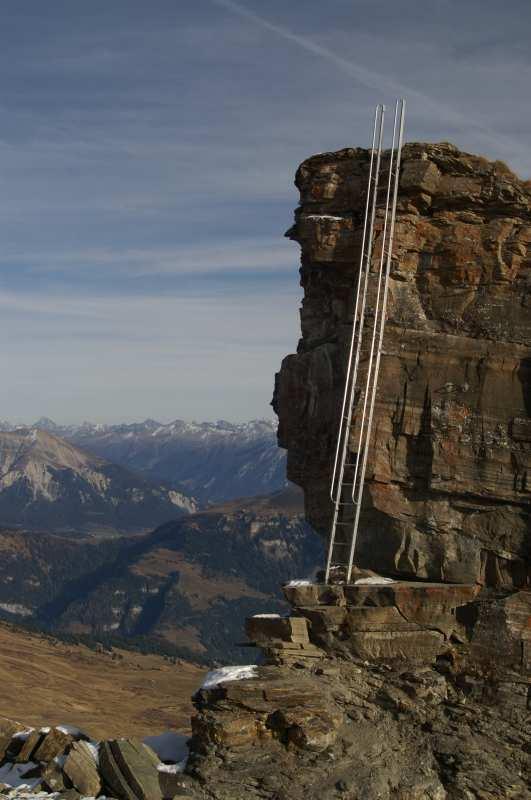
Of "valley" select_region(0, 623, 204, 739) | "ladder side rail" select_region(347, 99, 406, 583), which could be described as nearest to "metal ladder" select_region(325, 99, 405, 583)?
"ladder side rail" select_region(347, 99, 406, 583)

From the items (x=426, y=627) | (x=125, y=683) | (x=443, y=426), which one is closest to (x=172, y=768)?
(x=426, y=627)

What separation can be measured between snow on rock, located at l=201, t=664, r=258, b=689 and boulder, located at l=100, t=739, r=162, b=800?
2695 mm

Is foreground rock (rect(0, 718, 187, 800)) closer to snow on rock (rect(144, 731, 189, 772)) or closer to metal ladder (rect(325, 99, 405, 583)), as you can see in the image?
snow on rock (rect(144, 731, 189, 772))

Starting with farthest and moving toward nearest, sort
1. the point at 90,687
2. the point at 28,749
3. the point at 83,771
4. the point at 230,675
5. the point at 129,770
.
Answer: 1. the point at 90,687
2. the point at 28,749
3. the point at 230,675
4. the point at 83,771
5. the point at 129,770

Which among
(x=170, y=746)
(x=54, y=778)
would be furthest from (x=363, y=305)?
(x=54, y=778)

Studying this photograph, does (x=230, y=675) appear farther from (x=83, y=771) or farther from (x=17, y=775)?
(x=17, y=775)

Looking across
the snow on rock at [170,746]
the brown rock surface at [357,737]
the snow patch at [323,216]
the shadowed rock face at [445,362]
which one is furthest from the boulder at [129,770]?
the snow patch at [323,216]

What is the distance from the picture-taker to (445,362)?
98.2 ft

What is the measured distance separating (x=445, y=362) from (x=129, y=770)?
16232 millimetres

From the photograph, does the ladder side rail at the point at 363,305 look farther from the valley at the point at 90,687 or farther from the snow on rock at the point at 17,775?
the valley at the point at 90,687

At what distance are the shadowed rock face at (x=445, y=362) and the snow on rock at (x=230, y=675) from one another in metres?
5.67

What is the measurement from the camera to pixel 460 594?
28.3 meters

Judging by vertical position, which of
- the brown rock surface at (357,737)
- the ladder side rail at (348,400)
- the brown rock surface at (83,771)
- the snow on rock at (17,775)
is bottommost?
the snow on rock at (17,775)

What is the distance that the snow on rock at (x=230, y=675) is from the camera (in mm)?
26641
